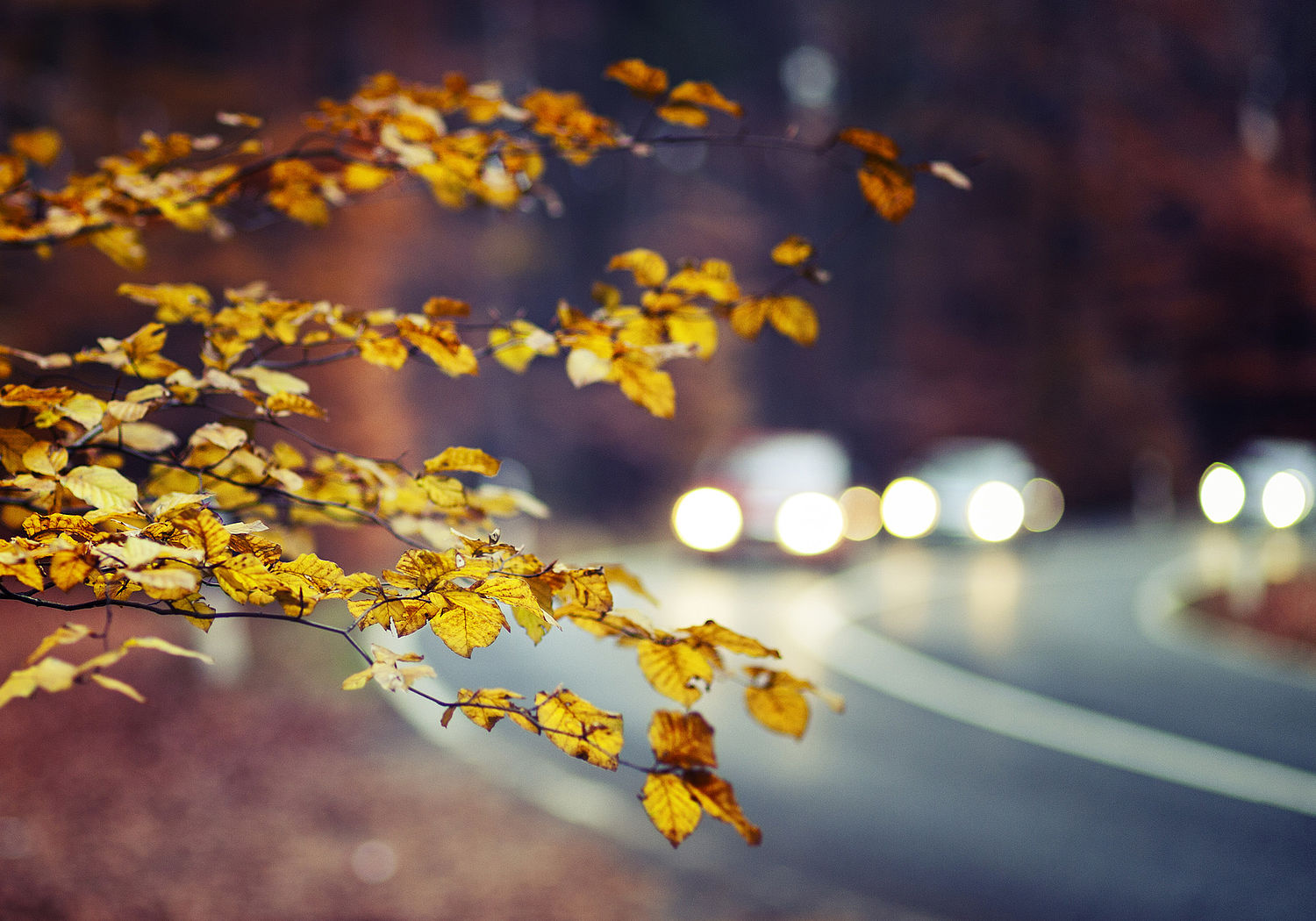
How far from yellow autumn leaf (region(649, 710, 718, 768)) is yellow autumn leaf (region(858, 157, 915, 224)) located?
2.91ft

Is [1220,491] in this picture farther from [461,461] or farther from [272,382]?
[272,382]

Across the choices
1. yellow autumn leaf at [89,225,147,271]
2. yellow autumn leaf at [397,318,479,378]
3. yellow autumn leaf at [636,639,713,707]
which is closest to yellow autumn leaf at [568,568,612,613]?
yellow autumn leaf at [636,639,713,707]

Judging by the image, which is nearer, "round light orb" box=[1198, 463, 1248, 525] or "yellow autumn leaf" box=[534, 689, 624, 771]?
"yellow autumn leaf" box=[534, 689, 624, 771]

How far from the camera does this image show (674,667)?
4.41 ft

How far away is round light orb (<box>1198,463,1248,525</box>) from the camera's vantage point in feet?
17.6

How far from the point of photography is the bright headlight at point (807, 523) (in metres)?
10.4

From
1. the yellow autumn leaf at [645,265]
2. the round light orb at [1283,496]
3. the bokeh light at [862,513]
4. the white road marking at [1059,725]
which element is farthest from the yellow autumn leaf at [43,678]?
the bokeh light at [862,513]

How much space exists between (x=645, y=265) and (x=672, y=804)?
95 centimetres

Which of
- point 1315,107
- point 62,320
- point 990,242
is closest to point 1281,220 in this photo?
point 1315,107

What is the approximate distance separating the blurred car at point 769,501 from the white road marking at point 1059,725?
268 cm

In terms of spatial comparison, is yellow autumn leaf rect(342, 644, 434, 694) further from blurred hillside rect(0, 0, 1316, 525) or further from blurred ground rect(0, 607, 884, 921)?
blurred ground rect(0, 607, 884, 921)

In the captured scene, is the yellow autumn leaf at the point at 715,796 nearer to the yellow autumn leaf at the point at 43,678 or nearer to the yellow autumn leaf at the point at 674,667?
the yellow autumn leaf at the point at 674,667

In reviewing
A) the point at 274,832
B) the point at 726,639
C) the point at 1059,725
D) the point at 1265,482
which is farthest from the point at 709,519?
the point at 726,639

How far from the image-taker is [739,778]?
473cm
